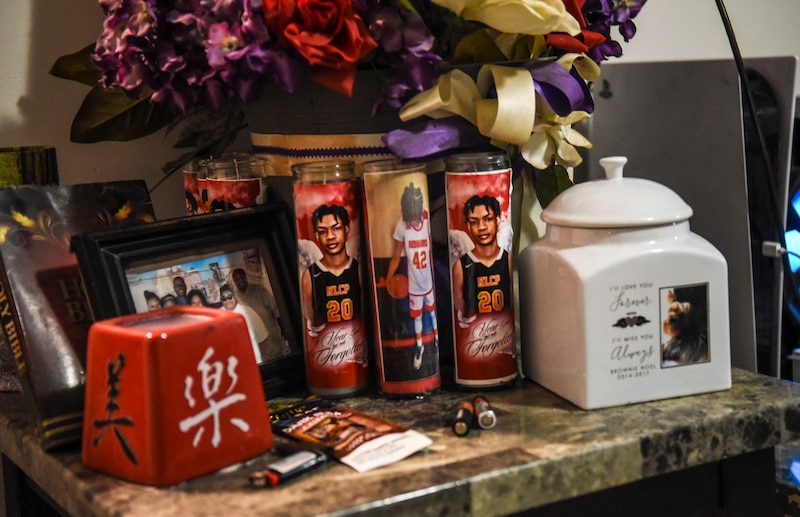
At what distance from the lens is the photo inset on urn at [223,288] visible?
2.88ft

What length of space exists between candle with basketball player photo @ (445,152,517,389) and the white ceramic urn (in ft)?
0.16

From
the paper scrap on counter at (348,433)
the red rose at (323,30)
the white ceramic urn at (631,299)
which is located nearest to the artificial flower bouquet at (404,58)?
the red rose at (323,30)

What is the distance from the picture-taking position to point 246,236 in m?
0.96

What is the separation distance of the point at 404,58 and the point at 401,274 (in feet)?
0.68

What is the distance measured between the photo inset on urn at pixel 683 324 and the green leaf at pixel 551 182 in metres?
0.20

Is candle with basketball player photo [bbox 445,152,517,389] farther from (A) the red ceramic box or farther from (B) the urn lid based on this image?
(A) the red ceramic box

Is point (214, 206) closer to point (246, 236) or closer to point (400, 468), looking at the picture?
point (246, 236)

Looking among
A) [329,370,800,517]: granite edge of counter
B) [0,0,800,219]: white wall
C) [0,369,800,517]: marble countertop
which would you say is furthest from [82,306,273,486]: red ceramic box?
[0,0,800,219]: white wall

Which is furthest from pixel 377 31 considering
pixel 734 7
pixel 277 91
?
pixel 734 7

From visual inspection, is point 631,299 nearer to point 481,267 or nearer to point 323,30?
point 481,267

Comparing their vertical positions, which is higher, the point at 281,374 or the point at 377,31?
the point at 377,31

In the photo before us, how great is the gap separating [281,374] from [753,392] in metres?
0.46

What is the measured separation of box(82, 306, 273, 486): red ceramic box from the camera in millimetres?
707

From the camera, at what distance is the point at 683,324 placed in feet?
2.85
